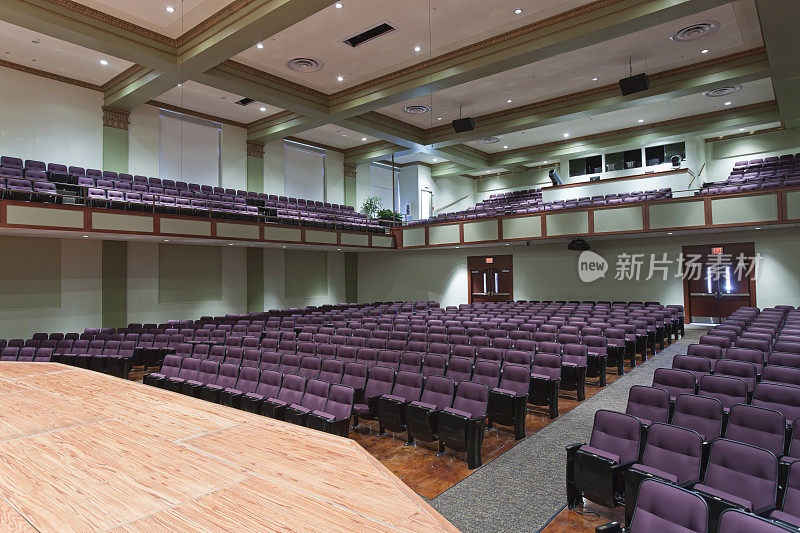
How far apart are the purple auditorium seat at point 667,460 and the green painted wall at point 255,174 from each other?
46.5ft

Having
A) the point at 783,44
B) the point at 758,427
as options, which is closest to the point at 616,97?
the point at 783,44

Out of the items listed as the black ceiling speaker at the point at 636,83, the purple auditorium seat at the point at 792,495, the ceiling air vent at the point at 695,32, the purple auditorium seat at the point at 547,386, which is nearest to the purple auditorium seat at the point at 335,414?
the purple auditorium seat at the point at 547,386

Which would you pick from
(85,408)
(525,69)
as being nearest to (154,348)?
(85,408)

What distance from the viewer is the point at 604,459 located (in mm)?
3029

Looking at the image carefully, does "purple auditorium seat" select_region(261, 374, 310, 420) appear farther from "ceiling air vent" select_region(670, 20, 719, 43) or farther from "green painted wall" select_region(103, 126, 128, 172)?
"green painted wall" select_region(103, 126, 128, 172)

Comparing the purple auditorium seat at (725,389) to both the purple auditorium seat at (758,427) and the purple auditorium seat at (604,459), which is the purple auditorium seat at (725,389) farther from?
the purple auditorium seat at (604,459)

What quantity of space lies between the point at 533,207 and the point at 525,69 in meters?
5.41

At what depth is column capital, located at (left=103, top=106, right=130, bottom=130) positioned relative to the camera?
12117 mm

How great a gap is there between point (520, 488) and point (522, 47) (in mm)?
8311

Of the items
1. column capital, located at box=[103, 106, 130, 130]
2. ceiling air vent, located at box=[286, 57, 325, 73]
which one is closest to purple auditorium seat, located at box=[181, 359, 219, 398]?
ceiling air vent, located at box=[286, 57, 325, 73]

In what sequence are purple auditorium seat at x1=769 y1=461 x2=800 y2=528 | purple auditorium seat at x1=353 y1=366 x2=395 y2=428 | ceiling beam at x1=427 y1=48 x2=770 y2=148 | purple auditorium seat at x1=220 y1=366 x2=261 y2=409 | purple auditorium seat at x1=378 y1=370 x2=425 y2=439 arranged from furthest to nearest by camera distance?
ceiling beam at x1=427 y1=48 x2=770 y2=148
purple auditorium seat at x1=220 y1=366 x2=261 y2=409
purple auditorium seat at x1=353 y1=366 x2=395 y2=428
purple auditorium seat at x1=378 y1=370 x2=425 y2=439
purple auditorium seat at x1=769 y1=461 x2=800 y2=528

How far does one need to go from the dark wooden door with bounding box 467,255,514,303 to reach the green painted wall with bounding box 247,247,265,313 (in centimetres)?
705

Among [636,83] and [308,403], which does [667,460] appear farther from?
[636,83]

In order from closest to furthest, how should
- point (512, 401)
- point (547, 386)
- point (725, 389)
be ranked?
point (725, 389)
point (512, 401)
point (547, 386)
